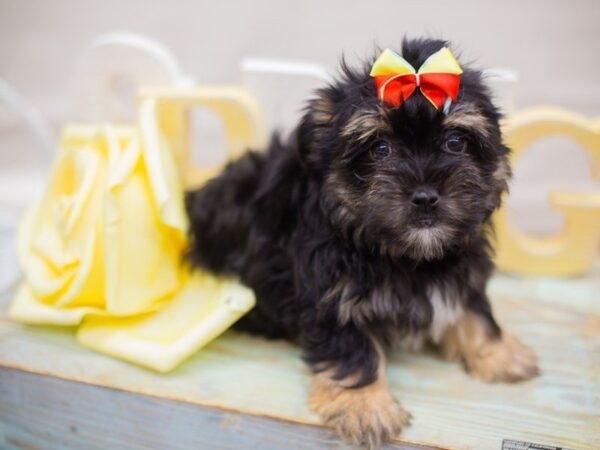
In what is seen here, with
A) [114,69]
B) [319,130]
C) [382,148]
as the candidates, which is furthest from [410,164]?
[114,69]

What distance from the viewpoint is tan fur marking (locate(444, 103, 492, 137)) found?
6.21ft

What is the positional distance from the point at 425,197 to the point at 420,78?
0.35 metres

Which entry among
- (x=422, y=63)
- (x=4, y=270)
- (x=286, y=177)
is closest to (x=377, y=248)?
(x=286, y=177)

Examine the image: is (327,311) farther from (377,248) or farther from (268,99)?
(268,99)

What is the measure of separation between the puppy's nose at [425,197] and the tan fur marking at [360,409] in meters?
0.65

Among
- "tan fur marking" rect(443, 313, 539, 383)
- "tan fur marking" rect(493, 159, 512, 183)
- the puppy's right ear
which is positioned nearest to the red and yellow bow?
the puppy's right ear

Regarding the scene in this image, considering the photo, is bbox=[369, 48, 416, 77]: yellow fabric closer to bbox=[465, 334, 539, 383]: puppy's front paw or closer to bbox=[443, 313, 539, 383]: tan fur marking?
bbox=[443, 313, 539, 383]: tan fur marking

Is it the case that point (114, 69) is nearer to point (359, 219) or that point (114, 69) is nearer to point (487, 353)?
point (359, 219)

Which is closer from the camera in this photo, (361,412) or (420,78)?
(420,78)

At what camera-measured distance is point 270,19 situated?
13.0ft

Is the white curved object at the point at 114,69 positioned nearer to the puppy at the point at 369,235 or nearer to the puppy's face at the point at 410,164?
the puppy at the point at 369,235

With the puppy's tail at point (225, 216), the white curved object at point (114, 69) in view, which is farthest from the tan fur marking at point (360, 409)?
the white curved object at point (114, 69)

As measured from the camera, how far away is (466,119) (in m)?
1.90

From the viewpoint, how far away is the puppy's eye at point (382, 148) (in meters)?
1.96
